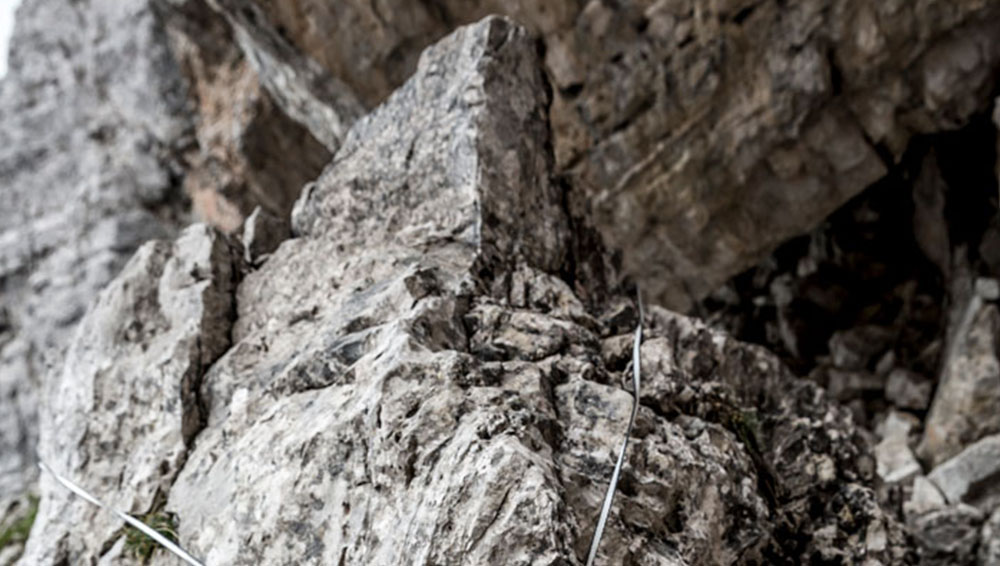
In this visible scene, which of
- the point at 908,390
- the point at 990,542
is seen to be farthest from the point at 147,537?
the point at 908,390

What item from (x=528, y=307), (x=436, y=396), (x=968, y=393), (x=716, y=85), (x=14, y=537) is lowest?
(x=14, y=537)

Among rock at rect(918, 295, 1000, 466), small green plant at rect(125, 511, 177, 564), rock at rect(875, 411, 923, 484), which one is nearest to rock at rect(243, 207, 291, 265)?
small green plant at rect(125, 511, 177, 564)

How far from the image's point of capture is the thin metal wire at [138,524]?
11.7 feet

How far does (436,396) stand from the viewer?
10.8 ft

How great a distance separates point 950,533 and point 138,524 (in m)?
7.59

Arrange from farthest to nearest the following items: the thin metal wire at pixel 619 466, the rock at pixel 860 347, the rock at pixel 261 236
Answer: the rock at pixel 860 347 → the rock at pixel 261 236 → the thin metal wire at pixel 619 466

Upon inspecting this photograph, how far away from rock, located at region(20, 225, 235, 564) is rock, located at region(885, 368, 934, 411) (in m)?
11.7

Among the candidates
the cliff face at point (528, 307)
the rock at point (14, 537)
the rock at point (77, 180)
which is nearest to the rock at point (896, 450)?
the cliff face at point (528, 307)

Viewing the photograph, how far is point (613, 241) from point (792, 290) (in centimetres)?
Result: 508

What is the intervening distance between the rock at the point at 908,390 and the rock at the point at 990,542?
455 centimetres

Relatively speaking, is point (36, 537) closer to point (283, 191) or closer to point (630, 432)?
point (630, 432)

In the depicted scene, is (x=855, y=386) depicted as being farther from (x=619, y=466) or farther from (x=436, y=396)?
(x=436, y=396)

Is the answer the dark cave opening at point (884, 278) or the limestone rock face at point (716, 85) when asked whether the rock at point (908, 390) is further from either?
the limestone rock face at point (716, 85)

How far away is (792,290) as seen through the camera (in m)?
16.2
